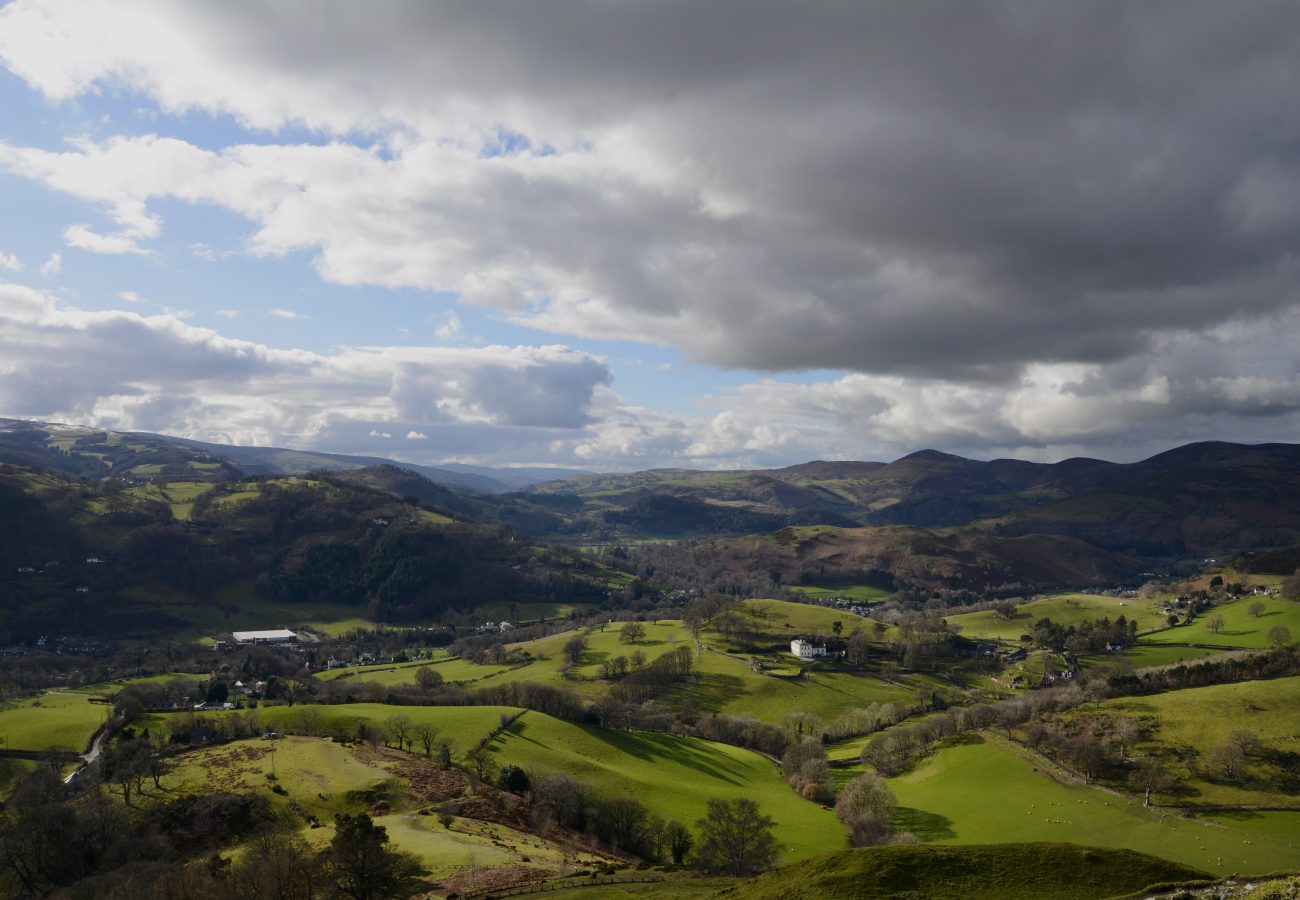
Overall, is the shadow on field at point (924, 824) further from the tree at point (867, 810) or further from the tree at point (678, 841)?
the tree at point (678, 841)

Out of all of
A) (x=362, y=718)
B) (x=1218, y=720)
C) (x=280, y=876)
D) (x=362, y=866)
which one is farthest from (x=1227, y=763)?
(x=362, y=718)

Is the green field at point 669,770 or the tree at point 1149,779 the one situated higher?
the tree at point 1149,779

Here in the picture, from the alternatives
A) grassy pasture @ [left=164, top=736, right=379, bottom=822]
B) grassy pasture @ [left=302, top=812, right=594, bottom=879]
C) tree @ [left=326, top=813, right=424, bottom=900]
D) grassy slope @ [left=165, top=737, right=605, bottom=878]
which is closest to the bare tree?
grassy pasture @ [left=164, top=736, right=379, bottom=822]

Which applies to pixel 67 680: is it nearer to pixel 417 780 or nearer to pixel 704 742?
pixel 417 780

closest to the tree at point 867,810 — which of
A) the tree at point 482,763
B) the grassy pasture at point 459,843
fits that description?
the grassy pasture at point 459,843

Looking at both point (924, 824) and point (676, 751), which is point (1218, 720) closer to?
point (924, 824)

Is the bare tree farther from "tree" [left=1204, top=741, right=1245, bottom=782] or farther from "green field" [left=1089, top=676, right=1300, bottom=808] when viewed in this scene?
"tree" [left=1204, top=741, right=1245, bottom=782]

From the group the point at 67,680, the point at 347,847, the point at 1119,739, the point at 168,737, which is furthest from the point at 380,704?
the point at 1119,739
